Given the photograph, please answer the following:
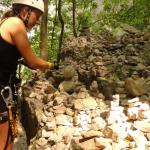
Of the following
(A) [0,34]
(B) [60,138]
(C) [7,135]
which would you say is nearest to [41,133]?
(B) [60,138]

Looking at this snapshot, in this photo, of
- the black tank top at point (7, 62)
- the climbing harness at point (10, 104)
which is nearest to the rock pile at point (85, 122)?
the climbing harness at point (10, 104)

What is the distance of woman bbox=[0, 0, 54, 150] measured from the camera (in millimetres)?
4746

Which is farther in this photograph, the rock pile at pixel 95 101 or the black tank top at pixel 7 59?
the rock pile at pixel 95 101

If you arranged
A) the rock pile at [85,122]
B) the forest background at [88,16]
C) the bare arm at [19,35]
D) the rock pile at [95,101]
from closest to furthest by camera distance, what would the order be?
the bare arm at [19,35]
the rock pile at [85,122]
the rock pile at [95,101]
the forest background at [88,16]

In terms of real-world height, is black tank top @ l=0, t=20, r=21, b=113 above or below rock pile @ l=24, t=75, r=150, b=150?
above

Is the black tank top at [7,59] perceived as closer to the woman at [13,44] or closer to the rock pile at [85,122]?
the woman at [13,44]

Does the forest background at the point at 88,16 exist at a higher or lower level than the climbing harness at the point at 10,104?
higher

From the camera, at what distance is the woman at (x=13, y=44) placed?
15.6 feet

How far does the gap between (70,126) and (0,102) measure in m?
2.70

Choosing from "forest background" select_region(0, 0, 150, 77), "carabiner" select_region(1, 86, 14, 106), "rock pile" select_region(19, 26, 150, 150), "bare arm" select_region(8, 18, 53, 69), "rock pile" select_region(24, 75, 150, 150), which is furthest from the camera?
"forest background" select_region(0, 0, 150, 77)

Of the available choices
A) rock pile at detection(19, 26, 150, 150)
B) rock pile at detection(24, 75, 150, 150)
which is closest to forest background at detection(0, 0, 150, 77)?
rock pile at detection(19, 26, 150, 150)

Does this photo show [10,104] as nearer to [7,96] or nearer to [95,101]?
[7,96]

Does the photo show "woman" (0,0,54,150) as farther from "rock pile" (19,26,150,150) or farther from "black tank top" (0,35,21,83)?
"rock pile" (19,26,150,150)

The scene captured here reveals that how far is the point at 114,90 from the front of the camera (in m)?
8.22
